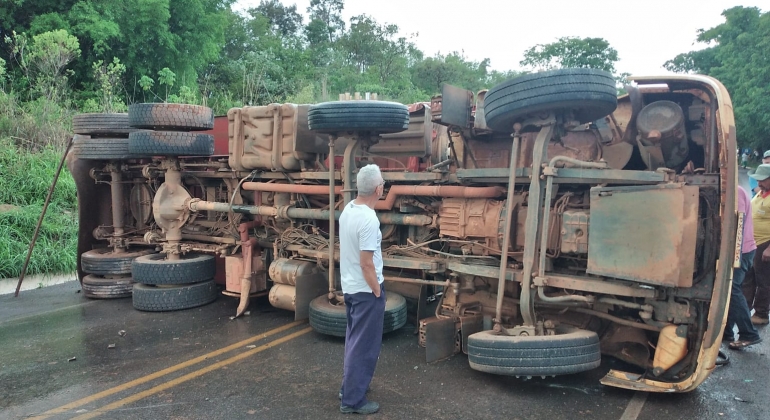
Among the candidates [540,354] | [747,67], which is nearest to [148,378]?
[540,354]

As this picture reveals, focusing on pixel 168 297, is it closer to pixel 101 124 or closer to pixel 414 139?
pixel 101 124

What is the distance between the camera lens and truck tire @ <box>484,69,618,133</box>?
3645 mm

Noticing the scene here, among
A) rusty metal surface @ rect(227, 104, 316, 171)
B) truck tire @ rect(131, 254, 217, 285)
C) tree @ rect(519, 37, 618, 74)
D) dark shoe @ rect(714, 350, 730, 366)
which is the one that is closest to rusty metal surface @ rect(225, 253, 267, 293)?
truck tire @ rect(131, 254, 217, 285)

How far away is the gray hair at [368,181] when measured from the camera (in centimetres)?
360

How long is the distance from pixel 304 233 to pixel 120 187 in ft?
10.9

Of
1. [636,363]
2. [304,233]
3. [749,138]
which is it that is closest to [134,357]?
[304,233]

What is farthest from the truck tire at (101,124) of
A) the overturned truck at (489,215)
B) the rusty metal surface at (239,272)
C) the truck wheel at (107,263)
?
the rusty metal surface at (239,272)

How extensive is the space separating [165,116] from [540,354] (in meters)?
5.18

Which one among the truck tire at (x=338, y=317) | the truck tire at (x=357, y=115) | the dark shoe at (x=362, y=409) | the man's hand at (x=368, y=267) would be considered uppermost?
the truck tire at (x=357, y=115)

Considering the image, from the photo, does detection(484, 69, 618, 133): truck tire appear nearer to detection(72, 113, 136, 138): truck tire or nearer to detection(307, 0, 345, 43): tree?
detection(72, 113, 136, 138): truck tire

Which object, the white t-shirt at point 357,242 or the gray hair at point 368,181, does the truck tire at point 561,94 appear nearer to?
the gray hair at point 368,181

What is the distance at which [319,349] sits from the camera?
4.96 metres

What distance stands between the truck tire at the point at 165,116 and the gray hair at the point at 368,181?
387 centimetres

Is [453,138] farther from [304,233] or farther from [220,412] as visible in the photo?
[220,412]
